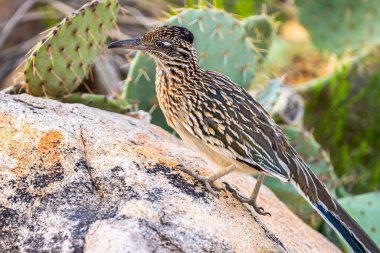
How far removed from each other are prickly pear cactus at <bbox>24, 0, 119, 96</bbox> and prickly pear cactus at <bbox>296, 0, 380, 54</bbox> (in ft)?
12.4

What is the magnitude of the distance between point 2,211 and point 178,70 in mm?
1245

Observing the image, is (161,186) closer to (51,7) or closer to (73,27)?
(73,27)

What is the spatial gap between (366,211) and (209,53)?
1.51 meters

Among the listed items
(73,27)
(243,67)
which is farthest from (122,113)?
(243,67)

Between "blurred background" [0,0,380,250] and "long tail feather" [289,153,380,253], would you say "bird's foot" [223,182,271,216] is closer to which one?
"long tail feather" [289,153,380,253]

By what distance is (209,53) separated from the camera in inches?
206

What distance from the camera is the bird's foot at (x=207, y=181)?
360cm

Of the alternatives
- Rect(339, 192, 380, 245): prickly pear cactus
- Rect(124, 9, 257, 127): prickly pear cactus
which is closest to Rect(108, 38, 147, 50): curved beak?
Rect(124, 9, 257, 127): prickly pear cactus

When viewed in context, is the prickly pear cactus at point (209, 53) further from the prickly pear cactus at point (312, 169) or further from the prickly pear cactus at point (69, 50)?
the prickly pear cactus at point (312, 169)

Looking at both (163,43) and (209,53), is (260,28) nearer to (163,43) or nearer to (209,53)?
(209,53)

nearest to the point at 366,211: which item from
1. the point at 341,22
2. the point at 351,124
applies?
the point at 351,124

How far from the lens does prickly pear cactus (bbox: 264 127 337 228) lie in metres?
5.25

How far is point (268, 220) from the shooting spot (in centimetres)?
390

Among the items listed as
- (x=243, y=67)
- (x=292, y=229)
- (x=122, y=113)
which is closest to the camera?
(x=292, y=229)
